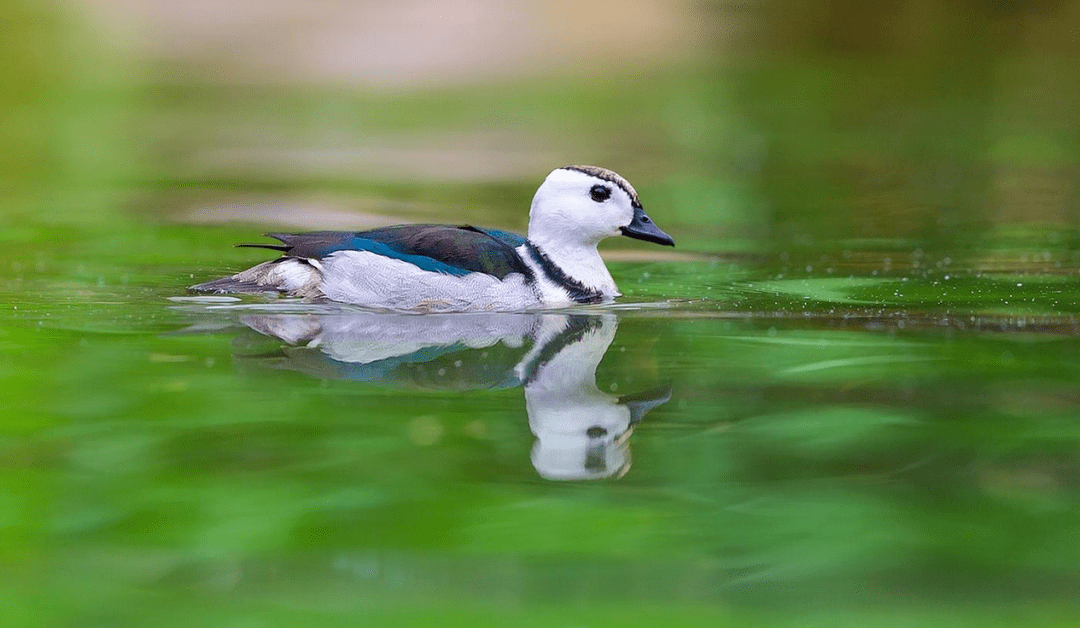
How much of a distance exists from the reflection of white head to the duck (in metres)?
0.95

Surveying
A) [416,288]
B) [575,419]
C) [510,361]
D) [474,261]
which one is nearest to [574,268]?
[474,261]

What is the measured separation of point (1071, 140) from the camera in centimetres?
2020

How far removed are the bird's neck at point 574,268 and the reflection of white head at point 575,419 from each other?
1.19 metres

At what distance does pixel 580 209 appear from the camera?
9859mm

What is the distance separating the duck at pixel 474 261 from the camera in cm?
938

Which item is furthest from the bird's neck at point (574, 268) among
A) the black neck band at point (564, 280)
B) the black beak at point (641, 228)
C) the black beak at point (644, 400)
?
the black beak at point (644, 400)

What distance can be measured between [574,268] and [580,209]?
1.17 ft

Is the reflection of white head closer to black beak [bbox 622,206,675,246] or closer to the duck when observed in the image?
the duck

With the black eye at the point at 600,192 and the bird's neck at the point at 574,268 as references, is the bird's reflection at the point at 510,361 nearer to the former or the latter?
the bird's neck at the point at 574,268

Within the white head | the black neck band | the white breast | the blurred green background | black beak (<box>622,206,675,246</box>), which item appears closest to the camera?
the blurred green background

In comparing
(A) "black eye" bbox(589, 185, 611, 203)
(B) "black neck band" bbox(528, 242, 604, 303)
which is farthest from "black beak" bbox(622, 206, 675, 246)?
(B) "black neck band" bbox(528, 242, 604, 303)

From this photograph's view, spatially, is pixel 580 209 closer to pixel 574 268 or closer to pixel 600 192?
pixel 600 192

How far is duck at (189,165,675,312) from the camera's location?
30.8 feet

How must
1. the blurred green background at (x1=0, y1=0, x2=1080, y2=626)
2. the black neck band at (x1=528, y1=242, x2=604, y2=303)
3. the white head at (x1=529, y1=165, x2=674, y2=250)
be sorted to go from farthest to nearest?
the white head at (x1=529, y1=165, x2=674, y2=250) < the black neck band at (x1=528, y1=242, x2=604, y2=303) < the blurred green background at (x1=0, y1=0, x2=1080, y2=626)
